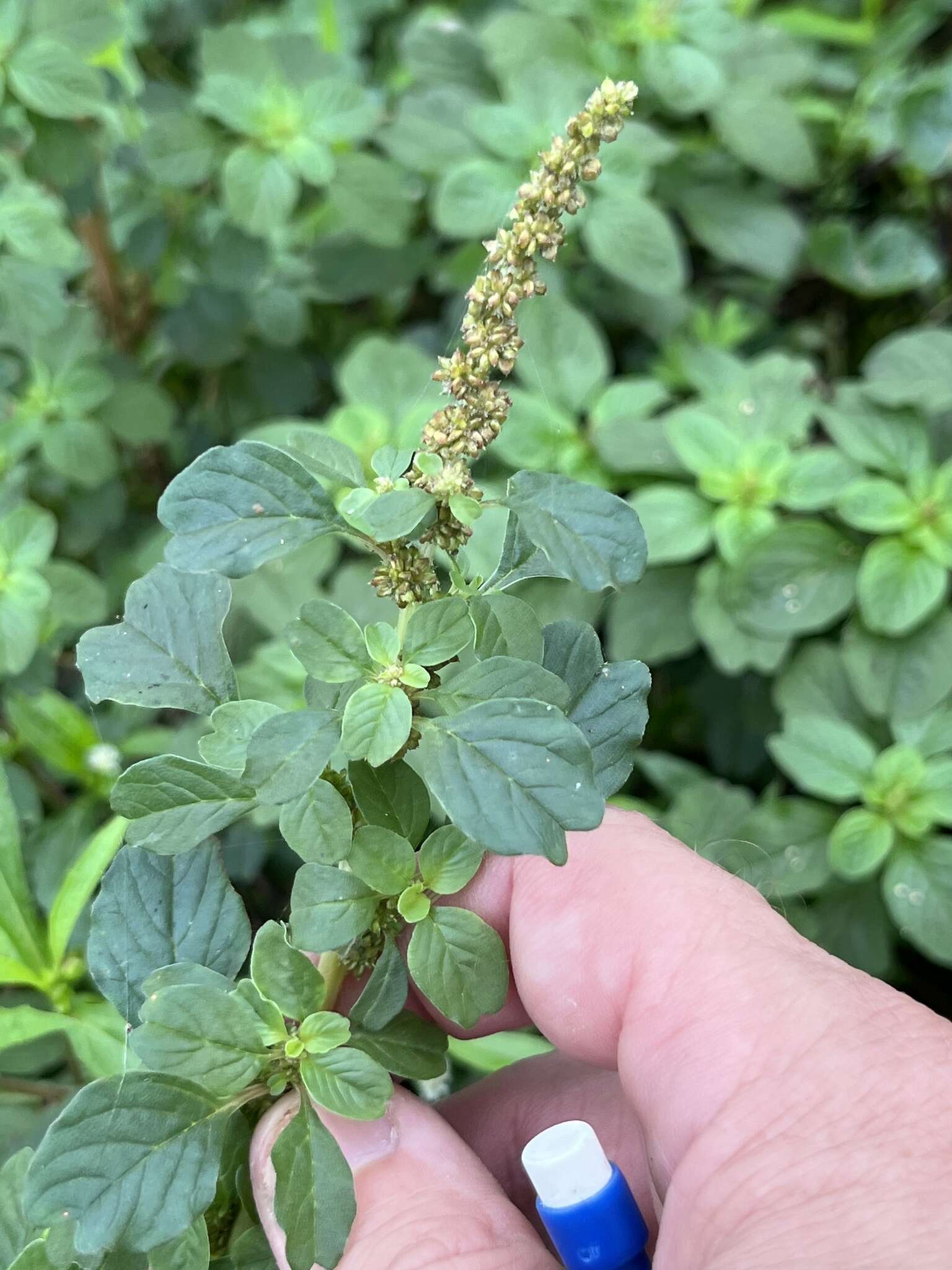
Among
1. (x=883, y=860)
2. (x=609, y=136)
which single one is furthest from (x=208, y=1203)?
(x=883, y=860)

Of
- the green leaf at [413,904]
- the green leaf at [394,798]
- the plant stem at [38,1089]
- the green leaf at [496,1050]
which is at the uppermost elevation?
the green leaf at [394,798]

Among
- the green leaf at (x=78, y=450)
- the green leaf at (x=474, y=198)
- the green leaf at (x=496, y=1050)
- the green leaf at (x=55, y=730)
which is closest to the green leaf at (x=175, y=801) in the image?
the green leaf at (x=496, y=1050)

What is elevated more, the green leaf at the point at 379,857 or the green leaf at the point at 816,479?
the green leaf at the point at 816,479

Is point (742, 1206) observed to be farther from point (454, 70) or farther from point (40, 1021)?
point (454, 70)

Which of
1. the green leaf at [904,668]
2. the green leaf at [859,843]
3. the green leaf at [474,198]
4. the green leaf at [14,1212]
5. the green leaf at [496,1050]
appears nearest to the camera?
the green leaf at [14,1212]

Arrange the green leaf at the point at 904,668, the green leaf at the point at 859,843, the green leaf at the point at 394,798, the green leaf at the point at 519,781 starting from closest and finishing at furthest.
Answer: the green leaf at the point at 519,781, the green leaf at the point at 394,798, the green leaf at the point at 859,843, the green leaf at the point at 904,668

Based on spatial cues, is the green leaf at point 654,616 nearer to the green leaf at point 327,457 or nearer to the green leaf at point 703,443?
the green leaf at point 703,443

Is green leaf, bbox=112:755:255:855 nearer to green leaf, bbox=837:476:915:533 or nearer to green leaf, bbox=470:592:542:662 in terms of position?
green leaf, bbox=470:592:542:662
